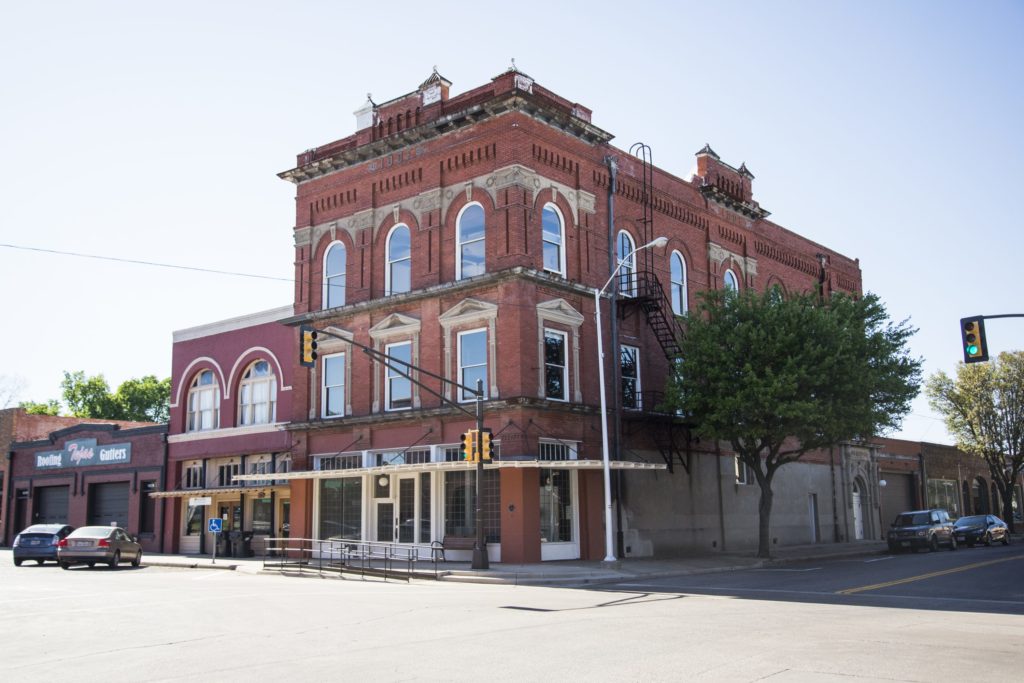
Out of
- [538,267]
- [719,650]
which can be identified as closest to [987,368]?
[538,267]

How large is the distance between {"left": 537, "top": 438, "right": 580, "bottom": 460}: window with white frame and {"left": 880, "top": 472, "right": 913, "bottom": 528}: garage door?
29.4 m

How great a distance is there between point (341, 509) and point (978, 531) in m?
29.3

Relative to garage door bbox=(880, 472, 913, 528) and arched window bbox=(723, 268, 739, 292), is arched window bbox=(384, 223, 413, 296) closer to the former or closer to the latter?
arched window bbox=(723, 268, 739, 292)

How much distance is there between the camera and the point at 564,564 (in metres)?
28.3

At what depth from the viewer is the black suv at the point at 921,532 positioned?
37.4 m

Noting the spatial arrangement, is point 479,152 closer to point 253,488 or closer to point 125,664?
point 253,488

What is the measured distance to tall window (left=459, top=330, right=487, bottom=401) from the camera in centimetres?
3061

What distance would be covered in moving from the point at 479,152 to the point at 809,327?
1266 cm

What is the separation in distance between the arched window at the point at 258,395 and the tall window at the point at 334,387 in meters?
4.90

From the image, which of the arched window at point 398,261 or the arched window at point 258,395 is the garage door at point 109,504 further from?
the arched window at point 398,261

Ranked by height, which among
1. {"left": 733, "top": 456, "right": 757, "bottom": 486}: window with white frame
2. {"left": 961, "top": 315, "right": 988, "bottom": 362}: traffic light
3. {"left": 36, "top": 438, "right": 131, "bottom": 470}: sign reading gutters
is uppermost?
{"left": 961, "top": 315, "right": 988, "bottom": 362}: traffic light

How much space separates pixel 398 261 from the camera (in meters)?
34.2

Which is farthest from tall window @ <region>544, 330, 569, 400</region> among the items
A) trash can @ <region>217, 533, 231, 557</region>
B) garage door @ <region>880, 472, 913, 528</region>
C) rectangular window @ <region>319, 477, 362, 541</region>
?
garage door @ <region>880, 472, 913, 528</region>

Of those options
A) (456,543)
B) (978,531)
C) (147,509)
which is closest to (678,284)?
(456,543)
